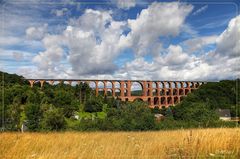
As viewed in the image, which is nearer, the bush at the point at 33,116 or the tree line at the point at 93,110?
the tree line at the point at 93,110

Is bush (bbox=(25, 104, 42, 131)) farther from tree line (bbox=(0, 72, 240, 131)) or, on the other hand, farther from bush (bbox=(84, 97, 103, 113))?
bush (bbox=(84, 97, 103, 113))

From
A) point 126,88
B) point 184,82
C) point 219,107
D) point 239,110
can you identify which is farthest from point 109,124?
point 184,82

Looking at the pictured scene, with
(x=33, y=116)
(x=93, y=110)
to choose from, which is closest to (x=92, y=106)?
(x=93, y=110)

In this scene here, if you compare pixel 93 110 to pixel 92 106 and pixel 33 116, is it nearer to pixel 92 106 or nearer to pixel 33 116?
pixel 92 106

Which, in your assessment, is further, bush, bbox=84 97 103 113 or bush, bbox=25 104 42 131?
bush, bbox=84 97 103 113

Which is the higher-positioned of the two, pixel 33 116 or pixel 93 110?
pixel 33 116

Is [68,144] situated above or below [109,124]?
above

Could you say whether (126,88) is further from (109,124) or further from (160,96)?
(109,124)

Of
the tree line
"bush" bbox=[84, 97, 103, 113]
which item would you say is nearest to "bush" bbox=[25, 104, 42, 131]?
the tree line

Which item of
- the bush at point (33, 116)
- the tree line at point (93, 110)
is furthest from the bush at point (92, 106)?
the bush at point (33, 116)

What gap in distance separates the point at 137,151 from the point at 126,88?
8120cm

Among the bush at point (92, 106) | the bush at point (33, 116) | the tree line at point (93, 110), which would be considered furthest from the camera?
the bush at point (92, 106)

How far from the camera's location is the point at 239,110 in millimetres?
46062

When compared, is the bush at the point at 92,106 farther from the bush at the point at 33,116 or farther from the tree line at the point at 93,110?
the bush at the point at 33,116
